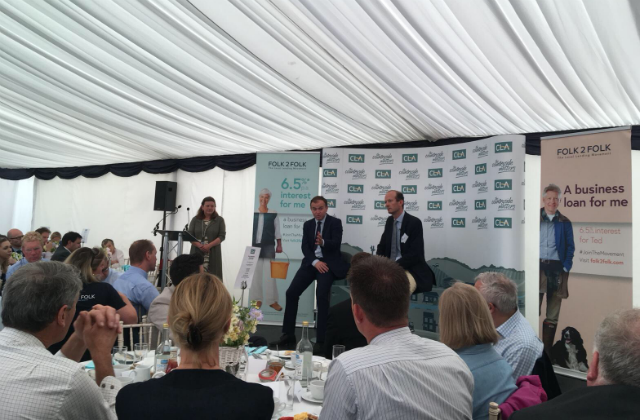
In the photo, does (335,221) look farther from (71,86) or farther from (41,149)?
(41,149)

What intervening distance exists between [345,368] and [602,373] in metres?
0.72

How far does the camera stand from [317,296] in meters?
6.15

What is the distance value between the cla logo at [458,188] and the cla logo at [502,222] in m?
0.64

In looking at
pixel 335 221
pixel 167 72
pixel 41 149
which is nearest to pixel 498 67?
pixel 335 221

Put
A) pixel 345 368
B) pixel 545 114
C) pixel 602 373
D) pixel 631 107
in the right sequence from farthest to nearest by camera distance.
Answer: pixel 545 114 → pixel 631 107 → pixel 345 368 → pixel 602 373

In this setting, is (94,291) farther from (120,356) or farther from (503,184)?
(503,184)

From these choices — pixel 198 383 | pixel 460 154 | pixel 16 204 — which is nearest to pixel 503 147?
pixel 460 154

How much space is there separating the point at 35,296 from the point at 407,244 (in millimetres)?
4706

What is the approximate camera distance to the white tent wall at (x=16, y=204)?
12.0m

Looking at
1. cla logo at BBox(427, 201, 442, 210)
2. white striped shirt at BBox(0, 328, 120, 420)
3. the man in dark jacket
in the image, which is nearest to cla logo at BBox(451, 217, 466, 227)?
cla logo at BBox(427, 201, 442, 210)

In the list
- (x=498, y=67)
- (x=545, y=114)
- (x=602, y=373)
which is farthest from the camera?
(x=545, y=114)

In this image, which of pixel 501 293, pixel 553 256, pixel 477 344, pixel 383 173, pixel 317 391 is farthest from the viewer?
pixel 383 173

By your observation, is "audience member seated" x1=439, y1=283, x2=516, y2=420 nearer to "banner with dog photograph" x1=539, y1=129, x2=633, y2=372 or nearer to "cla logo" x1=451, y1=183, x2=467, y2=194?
"banner with dog photograph" x1=539, y1=129, x2=633, y2=372

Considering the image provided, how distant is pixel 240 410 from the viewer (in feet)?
4.37
